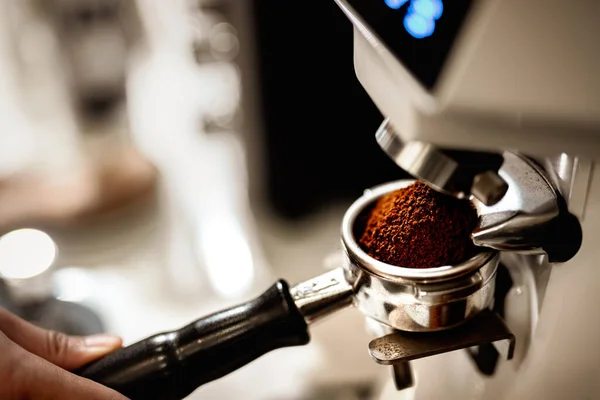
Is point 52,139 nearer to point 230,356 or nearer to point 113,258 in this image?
point 113,258

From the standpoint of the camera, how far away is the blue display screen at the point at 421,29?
0.23 meters

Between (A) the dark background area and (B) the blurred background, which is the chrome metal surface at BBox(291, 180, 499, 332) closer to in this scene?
(B) the blurred background

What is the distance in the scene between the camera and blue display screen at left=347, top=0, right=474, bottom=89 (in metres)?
0.23

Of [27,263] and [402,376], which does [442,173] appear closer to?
[402,376]


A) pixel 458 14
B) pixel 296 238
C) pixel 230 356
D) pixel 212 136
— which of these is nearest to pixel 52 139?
pixel 212 136

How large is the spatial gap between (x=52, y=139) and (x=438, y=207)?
82 centimetres

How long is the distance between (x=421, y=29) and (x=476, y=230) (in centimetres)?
10

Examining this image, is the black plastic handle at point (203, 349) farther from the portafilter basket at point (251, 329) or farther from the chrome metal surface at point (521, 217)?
the chrome metal surface at point (521, 217)

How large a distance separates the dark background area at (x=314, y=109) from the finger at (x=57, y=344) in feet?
1.34

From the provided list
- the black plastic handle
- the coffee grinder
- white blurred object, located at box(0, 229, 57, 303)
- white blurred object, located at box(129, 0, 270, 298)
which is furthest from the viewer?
white blurred object, located at box(129, 0, 270, 298)

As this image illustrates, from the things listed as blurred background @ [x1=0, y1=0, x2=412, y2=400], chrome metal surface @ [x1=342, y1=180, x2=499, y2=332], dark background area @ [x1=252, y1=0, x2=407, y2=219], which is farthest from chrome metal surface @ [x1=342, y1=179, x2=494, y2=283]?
dark background area @ [x1=252, y1=0, x2=407, y2=219]

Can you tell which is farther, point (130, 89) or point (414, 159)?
point (130, 89)

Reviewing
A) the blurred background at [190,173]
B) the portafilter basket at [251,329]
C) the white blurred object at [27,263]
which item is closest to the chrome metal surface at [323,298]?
the portafilter basket at [251,329]

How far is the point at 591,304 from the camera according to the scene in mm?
322
